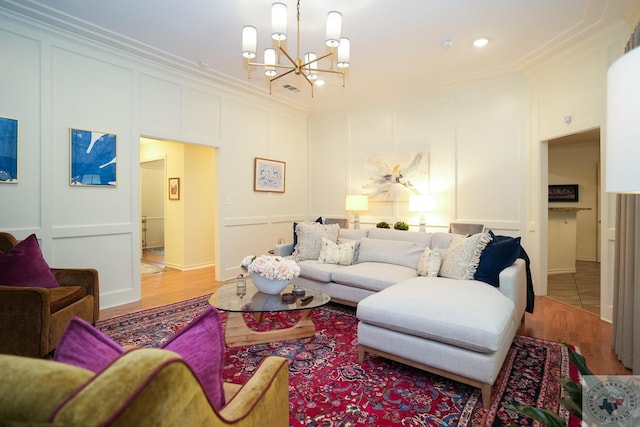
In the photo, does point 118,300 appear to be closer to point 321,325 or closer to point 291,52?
point 321,325

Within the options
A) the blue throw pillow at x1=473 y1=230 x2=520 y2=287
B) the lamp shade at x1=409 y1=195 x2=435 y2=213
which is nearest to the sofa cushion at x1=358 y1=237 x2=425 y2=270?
the blue throw pillow at x1=473 y1=230 x2=520 y2=287

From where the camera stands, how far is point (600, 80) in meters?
3.25

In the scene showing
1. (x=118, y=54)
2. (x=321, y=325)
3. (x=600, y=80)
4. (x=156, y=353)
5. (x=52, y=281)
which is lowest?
(x=321, y=325)

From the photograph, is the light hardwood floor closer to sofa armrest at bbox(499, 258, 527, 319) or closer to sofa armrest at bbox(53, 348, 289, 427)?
sofa armrest at bbox(499, 258, 527, 319)

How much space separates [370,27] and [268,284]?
8.79ft

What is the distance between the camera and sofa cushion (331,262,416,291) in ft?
10.1

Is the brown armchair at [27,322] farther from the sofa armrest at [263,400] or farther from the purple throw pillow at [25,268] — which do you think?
the sofa armrest at [263,400]

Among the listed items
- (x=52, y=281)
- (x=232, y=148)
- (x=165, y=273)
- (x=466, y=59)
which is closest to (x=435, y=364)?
(x=52, y=281)

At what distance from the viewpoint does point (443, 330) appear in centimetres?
196

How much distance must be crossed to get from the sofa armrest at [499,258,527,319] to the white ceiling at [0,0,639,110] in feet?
7.57

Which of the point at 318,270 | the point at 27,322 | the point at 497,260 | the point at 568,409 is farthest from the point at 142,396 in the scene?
the point at 318,270

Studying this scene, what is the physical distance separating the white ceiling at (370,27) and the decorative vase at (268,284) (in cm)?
238

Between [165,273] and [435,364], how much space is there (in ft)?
15.6

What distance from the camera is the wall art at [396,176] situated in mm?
4969
